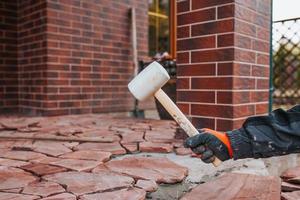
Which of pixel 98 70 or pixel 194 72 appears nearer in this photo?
pixel 194 72

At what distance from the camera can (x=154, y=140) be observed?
2318mm

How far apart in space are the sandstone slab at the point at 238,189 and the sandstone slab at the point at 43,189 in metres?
0.50

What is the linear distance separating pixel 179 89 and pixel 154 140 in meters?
0.39

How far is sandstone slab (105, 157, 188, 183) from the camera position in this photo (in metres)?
1.50

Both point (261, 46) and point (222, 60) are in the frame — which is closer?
point (222, 60)

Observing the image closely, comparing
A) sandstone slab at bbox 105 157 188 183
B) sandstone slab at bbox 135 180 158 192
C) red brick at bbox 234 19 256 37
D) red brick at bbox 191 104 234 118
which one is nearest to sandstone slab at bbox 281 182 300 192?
sandstone slab at bbox 105 157 188 183

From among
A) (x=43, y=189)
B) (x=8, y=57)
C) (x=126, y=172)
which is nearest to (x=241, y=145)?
(x=126, y=172)

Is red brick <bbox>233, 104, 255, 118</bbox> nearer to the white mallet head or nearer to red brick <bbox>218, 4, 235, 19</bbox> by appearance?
red brick <bbox>218, 4, 235, 19</bbox>

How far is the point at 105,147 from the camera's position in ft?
6.92

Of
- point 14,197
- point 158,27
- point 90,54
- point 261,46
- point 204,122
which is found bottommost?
point 14,197

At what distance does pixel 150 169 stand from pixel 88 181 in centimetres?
32

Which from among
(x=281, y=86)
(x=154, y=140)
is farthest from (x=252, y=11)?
(x=281, y=86)

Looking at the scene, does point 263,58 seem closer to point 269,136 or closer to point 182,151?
point 182,151

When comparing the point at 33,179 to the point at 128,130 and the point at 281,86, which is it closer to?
the point at 128,130
